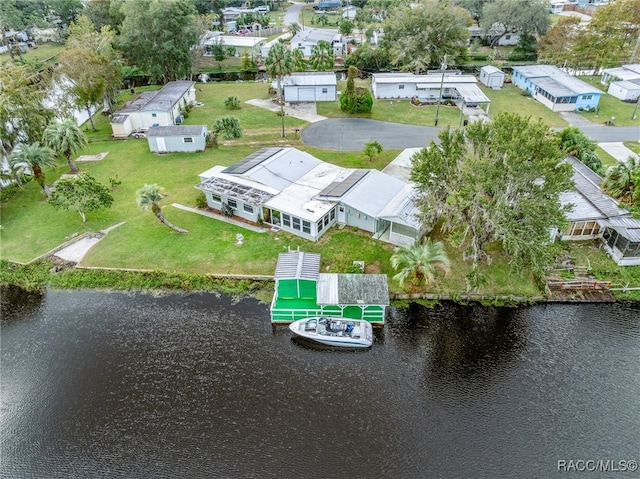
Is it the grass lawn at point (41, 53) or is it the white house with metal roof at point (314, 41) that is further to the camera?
the grass lawn at point (41, 53)

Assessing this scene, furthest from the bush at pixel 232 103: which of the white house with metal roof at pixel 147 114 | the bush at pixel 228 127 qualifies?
the bush at pixel 228 127

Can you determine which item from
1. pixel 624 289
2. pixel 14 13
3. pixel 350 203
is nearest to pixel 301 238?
pixel 350 203

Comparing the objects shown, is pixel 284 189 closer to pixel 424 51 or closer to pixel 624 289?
pixel 624 289

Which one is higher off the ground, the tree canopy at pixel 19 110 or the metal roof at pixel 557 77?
the tree canopy at pixel 19 110

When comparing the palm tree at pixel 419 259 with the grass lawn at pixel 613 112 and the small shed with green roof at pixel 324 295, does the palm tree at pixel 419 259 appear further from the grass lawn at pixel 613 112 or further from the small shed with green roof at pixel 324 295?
the grass lawn at pixel 613 112

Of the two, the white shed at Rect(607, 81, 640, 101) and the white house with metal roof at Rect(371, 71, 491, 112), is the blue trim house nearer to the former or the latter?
the white shed at Rect(607, 81, 640, 101)

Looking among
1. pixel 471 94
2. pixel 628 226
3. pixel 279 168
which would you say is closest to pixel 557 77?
pixel 471 94
